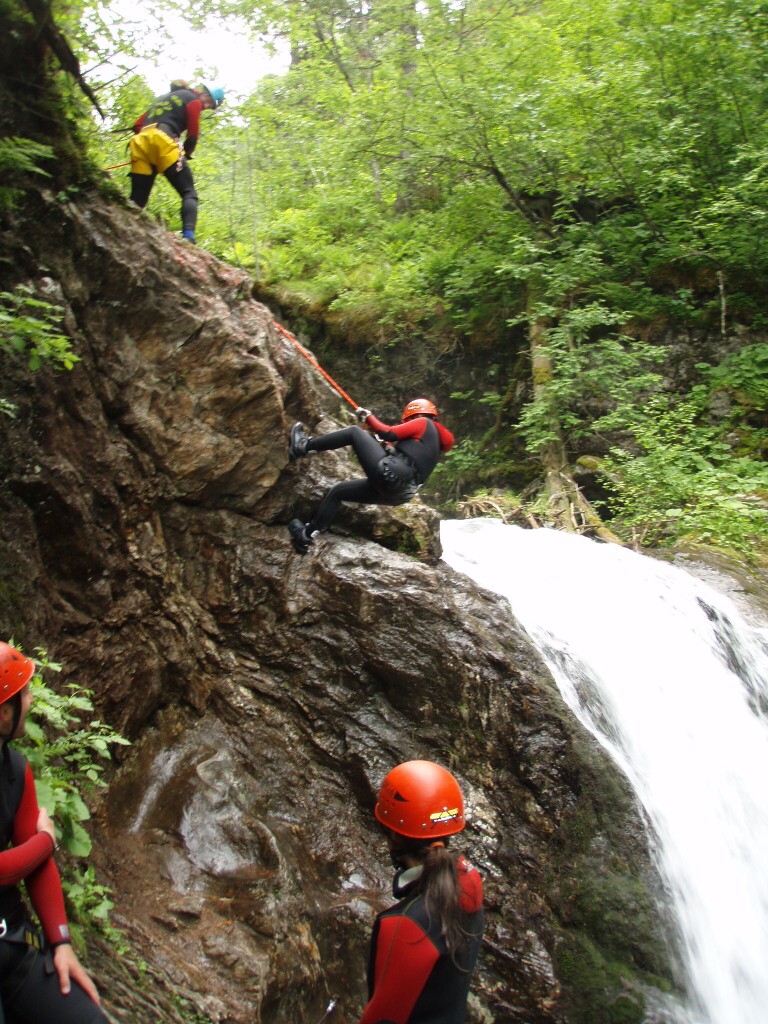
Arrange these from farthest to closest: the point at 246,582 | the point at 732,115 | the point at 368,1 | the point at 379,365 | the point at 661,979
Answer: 1. the point at 368,1
2. the point at 379,365
3. the point at 732,115
4. the point at 246,582
5. the point at 661,979

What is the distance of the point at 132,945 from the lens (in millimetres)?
3596

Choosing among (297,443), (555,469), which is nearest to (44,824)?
(297,443)

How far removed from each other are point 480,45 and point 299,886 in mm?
16112

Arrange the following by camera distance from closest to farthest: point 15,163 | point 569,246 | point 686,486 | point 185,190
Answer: point 15,163 → point 185,190 → point 686,486 → point 569,246

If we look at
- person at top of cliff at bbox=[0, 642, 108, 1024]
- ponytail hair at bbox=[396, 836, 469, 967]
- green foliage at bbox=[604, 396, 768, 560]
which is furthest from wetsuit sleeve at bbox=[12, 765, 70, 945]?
green foliage at bbox=[604, 396, 768, 560]

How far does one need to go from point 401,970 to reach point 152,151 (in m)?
6.06

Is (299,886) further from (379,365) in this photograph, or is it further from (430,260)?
(430,260)

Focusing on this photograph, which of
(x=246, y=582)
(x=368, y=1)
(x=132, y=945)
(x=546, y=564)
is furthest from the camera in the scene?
(x=368, y=1)

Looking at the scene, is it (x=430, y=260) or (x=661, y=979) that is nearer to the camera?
(x=661, y=979)

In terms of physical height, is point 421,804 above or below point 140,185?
below

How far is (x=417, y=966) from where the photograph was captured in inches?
92.4

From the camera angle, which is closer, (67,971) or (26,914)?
(67,971)

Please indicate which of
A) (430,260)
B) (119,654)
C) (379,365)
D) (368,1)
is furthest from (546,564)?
(368,1)

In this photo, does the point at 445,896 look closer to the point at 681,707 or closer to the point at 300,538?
the point at 300,538
